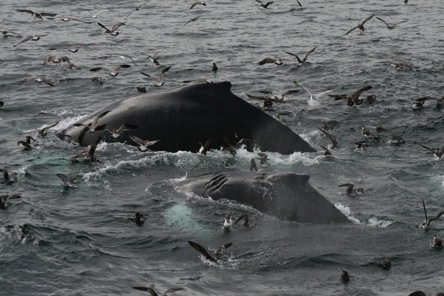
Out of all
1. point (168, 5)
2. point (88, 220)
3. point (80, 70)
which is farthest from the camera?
point (168, 5)

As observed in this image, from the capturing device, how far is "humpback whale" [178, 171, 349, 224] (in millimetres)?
14656

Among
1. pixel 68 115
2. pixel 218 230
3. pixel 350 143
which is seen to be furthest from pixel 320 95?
pixel 218 230

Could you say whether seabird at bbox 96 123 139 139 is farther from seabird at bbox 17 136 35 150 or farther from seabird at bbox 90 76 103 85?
seabird at bbox 90 76 103 85

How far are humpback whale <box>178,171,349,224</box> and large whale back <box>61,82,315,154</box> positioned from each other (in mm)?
2265

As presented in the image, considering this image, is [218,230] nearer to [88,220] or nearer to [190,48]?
[88,220]

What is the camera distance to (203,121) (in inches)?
711

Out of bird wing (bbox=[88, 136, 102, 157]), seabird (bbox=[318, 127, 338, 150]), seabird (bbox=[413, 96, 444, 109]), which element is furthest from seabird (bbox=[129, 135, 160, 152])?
seabird (bbox=[413, 96, 444, 109])

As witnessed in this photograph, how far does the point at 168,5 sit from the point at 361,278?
2646 cm

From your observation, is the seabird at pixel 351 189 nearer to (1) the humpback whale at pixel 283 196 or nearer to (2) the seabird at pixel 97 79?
(1) the humpback whale at pixel 283 196

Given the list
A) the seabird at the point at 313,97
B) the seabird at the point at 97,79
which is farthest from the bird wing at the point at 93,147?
the seabird at the point at 97,79

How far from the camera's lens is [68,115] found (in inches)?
886

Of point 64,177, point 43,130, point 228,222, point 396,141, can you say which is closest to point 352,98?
point 396,141

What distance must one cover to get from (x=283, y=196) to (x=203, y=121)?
147 inches

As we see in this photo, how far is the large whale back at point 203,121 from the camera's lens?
17891mm
